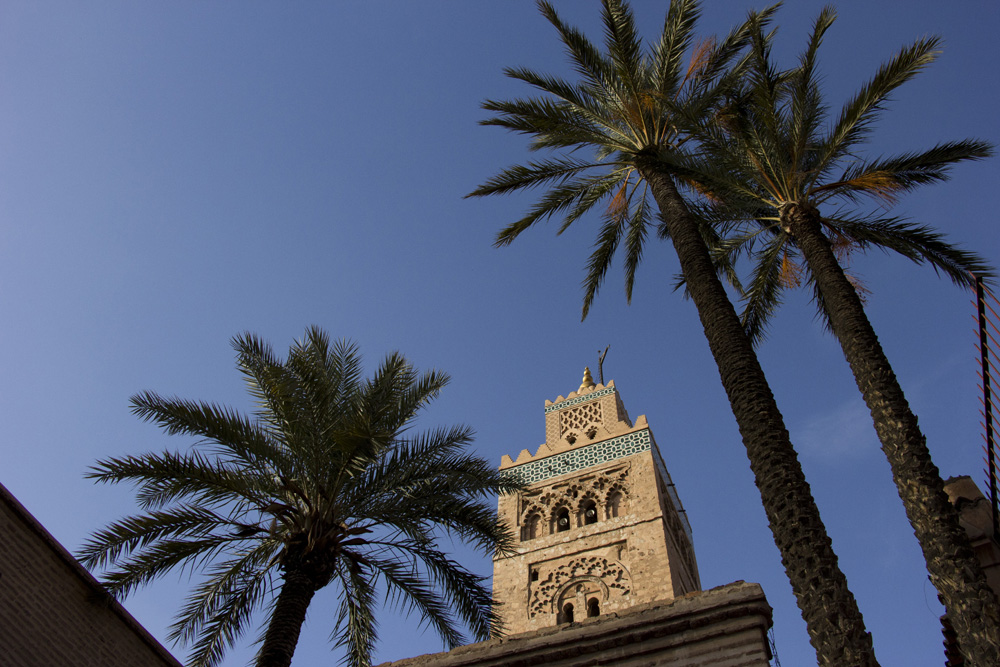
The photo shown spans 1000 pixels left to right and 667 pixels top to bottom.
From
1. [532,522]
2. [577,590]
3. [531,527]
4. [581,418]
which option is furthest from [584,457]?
[577,590]

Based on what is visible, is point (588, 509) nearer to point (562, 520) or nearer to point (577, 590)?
point (562, 520)

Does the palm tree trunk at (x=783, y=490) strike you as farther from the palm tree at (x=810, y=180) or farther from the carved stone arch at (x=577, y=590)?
the carved stone arch at (x=577, y=590)

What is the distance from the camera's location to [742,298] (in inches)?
474

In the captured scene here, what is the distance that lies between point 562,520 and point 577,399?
437 cm

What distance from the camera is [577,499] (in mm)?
19953

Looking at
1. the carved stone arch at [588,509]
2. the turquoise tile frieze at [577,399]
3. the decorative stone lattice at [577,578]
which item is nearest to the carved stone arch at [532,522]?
the carved stone arch at [588,509]

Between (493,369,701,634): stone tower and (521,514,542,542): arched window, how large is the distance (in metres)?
0.02

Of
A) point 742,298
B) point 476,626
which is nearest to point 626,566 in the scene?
point 742,298

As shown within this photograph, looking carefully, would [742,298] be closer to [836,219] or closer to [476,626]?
[836,219]

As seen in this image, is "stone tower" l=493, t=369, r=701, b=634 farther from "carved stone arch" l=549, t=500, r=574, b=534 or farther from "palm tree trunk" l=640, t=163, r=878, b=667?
"palm tree trunk" l=640, t=163, r=878, b=667

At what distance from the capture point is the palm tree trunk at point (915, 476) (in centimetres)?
568

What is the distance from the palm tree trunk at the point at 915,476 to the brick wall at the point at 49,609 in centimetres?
763

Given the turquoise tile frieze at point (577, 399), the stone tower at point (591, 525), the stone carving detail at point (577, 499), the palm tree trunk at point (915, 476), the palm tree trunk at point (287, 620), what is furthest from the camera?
the turquoise tile frieze at point (577, 399)

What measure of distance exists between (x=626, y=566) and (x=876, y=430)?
1103cm
